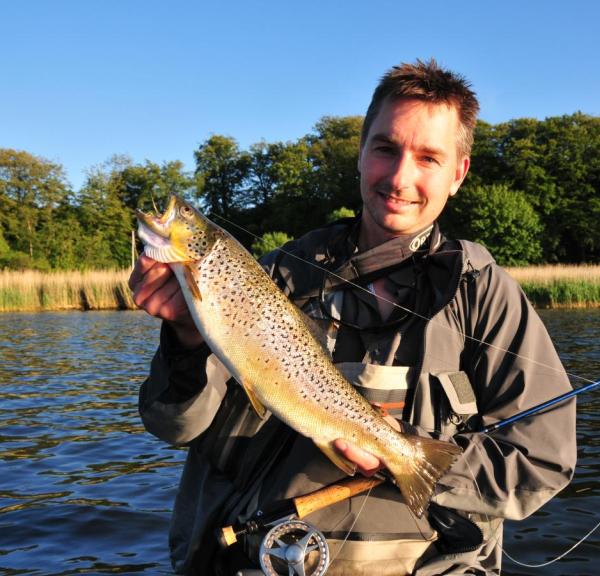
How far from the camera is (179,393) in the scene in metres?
2.98

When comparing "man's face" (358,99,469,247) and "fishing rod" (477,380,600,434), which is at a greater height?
"man's face" (358,99,469,247)

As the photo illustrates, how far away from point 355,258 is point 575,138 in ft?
194

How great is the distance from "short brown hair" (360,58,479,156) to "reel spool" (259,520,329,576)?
1869 millimetres

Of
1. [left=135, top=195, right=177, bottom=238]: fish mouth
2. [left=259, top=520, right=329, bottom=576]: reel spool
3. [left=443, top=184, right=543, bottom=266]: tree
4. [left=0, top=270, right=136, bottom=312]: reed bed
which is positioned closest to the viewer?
[left=259, top=520, right=329, bottom=576]: reel spool

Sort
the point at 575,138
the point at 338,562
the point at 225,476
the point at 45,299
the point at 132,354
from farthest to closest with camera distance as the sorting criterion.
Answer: the point at 575,138
the point at 45,299
the point at 132,354
the point at 225,476
the point at 338,562

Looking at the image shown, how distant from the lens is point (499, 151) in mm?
59438

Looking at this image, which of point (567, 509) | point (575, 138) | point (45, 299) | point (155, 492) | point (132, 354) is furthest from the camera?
point (575, 138)

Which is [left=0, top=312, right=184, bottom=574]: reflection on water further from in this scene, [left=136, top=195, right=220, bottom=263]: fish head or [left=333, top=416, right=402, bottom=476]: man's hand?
[left=136, top=195, right=220, bottom=263]: fish head

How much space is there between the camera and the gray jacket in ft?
9.19

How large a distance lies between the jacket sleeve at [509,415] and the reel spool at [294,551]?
0.51m

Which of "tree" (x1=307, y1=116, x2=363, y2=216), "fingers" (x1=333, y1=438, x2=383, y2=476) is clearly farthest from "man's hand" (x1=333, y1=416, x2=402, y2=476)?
"tree" (x1=307, y1=116, x2=363, y2=216)

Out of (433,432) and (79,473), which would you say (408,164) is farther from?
(79,473)

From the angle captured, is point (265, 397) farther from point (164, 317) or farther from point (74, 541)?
point (74, 541)

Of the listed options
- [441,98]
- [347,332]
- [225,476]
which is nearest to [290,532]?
[225,476]
